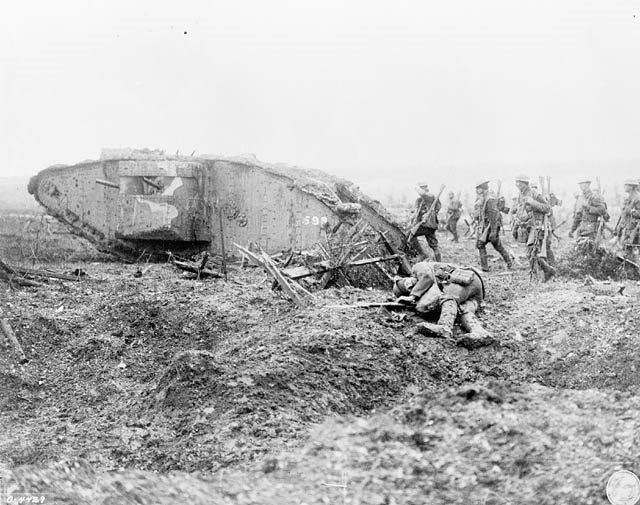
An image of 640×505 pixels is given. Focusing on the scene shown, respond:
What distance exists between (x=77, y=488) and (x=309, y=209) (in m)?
8.34

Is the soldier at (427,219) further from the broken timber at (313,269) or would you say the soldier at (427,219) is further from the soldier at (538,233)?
the broken timber at (313,269)

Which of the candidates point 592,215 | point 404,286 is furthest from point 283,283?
point 592,215

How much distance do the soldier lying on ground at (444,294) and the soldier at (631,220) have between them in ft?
16.7

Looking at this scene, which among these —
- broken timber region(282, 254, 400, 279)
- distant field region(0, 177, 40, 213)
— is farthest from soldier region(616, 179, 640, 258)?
distant field region(0, 177, 40, 213)

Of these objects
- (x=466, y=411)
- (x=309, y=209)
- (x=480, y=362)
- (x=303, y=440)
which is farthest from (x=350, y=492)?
(x=309, y=209)

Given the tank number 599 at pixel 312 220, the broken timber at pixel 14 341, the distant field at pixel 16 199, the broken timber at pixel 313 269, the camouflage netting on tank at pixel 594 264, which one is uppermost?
the tank number 599 at pixel 312 220

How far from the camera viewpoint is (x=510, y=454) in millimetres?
4594

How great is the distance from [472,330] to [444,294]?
2.02ft

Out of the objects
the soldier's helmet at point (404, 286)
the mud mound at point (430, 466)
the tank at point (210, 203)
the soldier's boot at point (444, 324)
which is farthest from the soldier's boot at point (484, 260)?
the mud mound at point (430, 466)

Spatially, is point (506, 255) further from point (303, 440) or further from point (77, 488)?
point (77, 488)

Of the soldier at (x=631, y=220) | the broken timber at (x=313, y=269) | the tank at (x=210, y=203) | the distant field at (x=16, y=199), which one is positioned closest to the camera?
the broken timber at (x=313, y=269)

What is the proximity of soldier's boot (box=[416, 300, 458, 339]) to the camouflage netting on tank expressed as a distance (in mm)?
5062

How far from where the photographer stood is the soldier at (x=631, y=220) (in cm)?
1230

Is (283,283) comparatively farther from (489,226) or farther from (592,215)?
(592,215)
